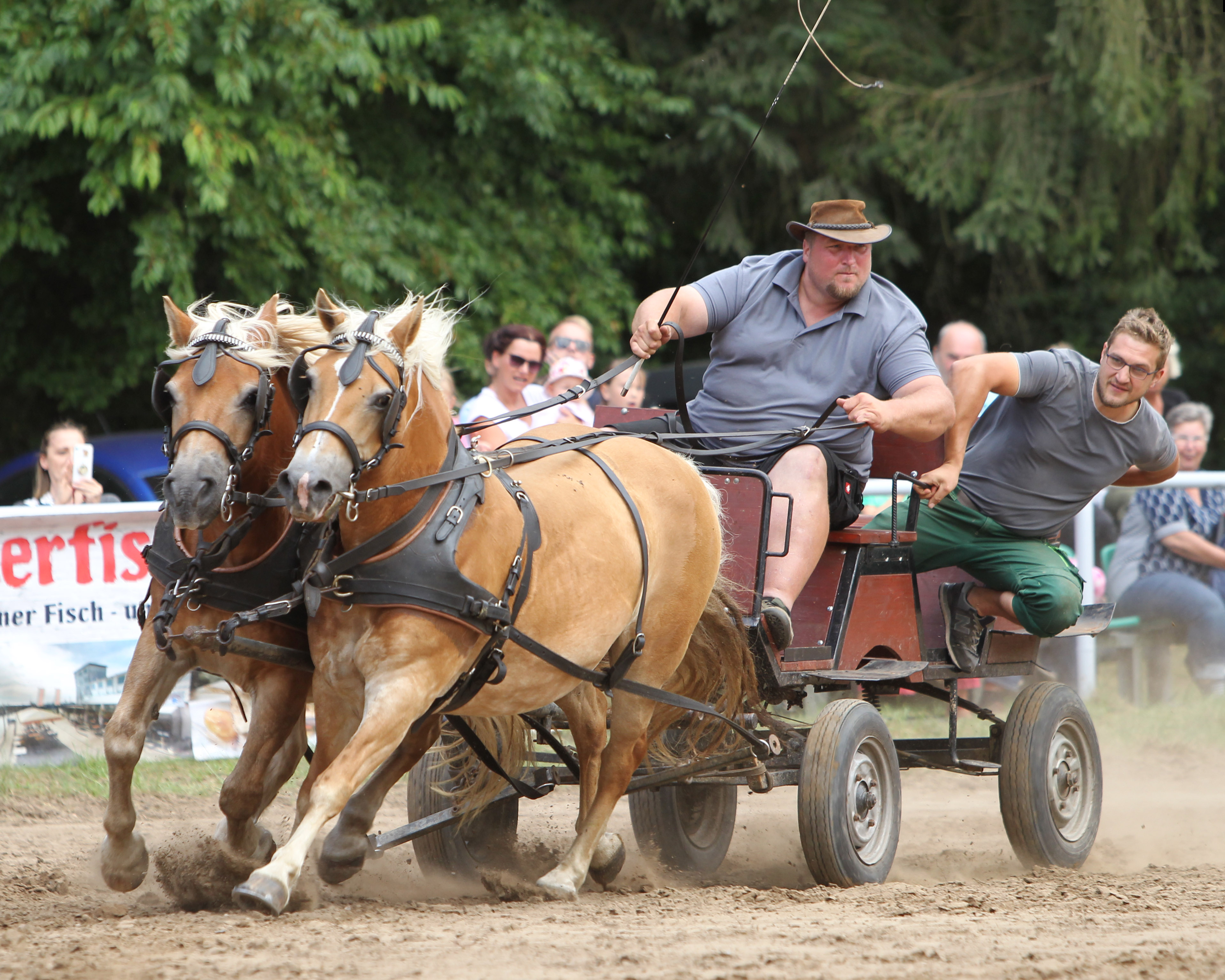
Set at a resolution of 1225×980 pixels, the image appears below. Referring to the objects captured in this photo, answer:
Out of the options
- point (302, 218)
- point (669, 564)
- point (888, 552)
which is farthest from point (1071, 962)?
point (302, 218)

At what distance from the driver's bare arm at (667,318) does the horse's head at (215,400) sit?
4.17ft

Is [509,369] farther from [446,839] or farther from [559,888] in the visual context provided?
[559,888]

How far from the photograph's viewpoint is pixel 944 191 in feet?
33.3

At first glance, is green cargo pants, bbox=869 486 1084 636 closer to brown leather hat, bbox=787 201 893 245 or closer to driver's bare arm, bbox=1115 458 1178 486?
driver's bare arm, bbox=1115 458 1178 486

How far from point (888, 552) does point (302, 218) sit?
4.56 m

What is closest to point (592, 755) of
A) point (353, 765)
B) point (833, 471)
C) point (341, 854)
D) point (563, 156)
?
point (341, 854)

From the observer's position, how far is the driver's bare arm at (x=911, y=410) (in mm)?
4672

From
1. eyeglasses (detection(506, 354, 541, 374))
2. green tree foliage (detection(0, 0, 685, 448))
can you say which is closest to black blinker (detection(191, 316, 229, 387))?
eyeglasses (detection(506, 354, 541, 374))

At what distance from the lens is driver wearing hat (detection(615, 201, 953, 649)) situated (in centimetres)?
489

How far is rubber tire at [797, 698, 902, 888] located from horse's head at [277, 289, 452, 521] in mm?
1630

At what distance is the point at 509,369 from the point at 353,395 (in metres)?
3.22

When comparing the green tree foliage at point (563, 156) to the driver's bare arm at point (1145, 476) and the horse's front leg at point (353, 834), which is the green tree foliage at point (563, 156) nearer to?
the driver's bare arm at point (1145, 476)

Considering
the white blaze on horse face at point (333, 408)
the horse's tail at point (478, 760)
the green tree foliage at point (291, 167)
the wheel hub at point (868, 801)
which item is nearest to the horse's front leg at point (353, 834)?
the horse's tail at point (478, 760)

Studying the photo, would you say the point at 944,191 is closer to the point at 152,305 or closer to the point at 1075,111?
the point at 1075,111
